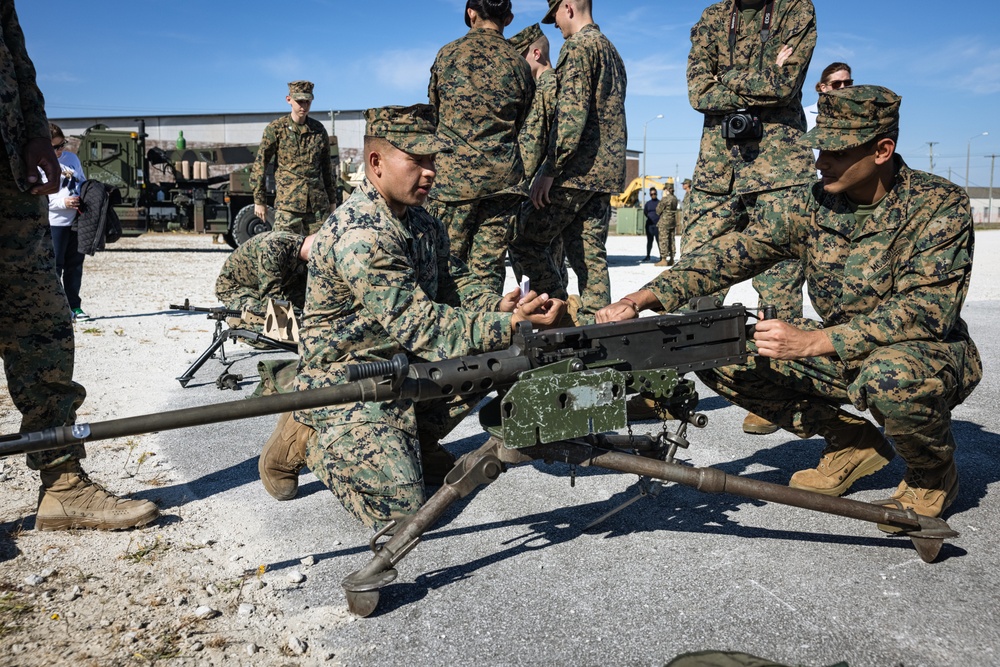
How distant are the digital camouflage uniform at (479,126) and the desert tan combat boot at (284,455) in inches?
77.9

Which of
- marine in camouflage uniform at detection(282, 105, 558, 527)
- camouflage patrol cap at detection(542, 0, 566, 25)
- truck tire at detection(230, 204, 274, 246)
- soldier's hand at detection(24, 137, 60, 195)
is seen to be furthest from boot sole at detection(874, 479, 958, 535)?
truck tire at detection(230, 204, 274, 246)

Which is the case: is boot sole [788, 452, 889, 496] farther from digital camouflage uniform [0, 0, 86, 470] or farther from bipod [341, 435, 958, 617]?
digital camouflage uniform [0, 0, 86, 470]

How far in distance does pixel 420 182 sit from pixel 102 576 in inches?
75.3

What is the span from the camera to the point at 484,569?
2.98 metres

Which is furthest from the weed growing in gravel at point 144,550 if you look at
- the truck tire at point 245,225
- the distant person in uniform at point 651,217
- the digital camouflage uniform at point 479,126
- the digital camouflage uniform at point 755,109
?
the distant person in uniform at point 651,217

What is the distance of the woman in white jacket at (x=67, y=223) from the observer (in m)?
8.54

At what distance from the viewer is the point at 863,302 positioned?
A: 3.42m

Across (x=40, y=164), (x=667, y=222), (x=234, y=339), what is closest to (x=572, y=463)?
(x=40, y=164)

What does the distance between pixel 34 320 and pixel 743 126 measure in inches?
158

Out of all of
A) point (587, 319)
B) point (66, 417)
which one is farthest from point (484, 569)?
point (587, 319)

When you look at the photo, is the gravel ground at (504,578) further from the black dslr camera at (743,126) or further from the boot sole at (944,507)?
the black dslr camera at (743,126)

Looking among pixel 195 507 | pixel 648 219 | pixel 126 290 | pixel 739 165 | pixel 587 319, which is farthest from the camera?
pixel 648 219

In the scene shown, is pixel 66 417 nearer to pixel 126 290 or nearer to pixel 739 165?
pixel 739 165

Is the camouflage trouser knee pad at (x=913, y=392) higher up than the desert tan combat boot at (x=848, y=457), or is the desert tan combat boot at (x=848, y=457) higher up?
the camouflage trouser knee pad at (x=913, y=392)
